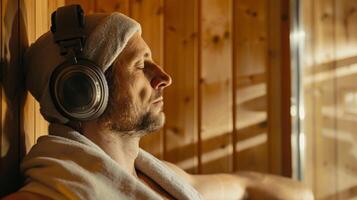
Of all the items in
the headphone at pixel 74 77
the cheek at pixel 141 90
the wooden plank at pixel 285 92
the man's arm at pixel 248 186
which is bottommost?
the man's arm at pixel 248 186

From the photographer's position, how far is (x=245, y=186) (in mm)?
1863

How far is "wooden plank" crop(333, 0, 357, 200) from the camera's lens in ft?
6.99

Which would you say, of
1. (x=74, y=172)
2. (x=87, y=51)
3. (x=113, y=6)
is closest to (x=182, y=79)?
(x=113, y=6)

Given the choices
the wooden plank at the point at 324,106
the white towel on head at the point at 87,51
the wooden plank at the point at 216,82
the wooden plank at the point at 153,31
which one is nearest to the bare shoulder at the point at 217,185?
the wooden plank at the point at 216,82

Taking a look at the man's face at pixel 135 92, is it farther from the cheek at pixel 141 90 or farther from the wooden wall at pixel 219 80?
the wooden wall at pixel 219 80

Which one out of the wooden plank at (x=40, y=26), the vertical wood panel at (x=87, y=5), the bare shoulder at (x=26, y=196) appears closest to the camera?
the bare shoulder at (x=26, y=196)

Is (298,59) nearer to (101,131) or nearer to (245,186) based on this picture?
(245,186)

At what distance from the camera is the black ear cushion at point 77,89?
38.1 inches

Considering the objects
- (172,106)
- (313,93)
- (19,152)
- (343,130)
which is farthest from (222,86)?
(19,152)

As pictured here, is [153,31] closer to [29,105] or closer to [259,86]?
[259,86]

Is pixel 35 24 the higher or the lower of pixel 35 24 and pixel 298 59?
the higher

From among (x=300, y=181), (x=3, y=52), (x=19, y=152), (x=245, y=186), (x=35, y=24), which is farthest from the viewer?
(x=300, y=181)

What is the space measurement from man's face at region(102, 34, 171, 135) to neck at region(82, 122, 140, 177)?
21 mm

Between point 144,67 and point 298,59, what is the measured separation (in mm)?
1121
